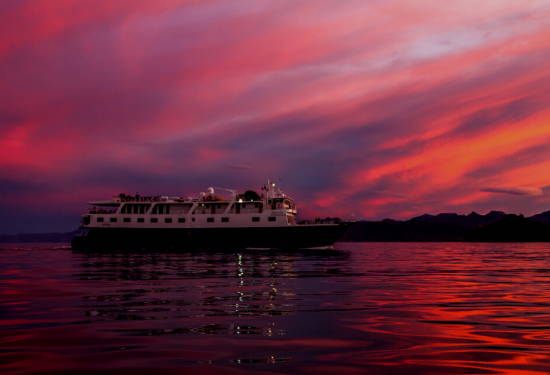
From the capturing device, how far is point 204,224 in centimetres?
7244

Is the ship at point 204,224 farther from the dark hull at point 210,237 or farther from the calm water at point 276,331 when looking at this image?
the calm water at point 276,331

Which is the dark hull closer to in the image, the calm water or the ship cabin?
the ship cabin

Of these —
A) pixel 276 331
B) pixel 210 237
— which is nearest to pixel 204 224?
pixel 210 237

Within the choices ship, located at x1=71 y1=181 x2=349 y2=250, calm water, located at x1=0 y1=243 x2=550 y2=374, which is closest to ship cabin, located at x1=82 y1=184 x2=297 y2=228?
ship, located at x1=71 y1=181 x2=349 y2=250

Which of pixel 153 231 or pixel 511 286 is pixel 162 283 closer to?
pixel 511 286

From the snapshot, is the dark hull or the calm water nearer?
the calm water

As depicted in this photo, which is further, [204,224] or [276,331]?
[204,224]

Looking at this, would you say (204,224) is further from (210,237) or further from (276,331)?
(276,331)

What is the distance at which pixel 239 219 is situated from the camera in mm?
70625

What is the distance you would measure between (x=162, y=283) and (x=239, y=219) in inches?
2024

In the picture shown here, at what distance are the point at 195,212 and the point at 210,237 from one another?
183 inches

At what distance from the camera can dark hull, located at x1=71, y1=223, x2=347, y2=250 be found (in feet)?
223

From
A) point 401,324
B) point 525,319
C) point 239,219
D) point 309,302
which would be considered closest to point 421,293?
point 309,302

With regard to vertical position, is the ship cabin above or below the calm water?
above
